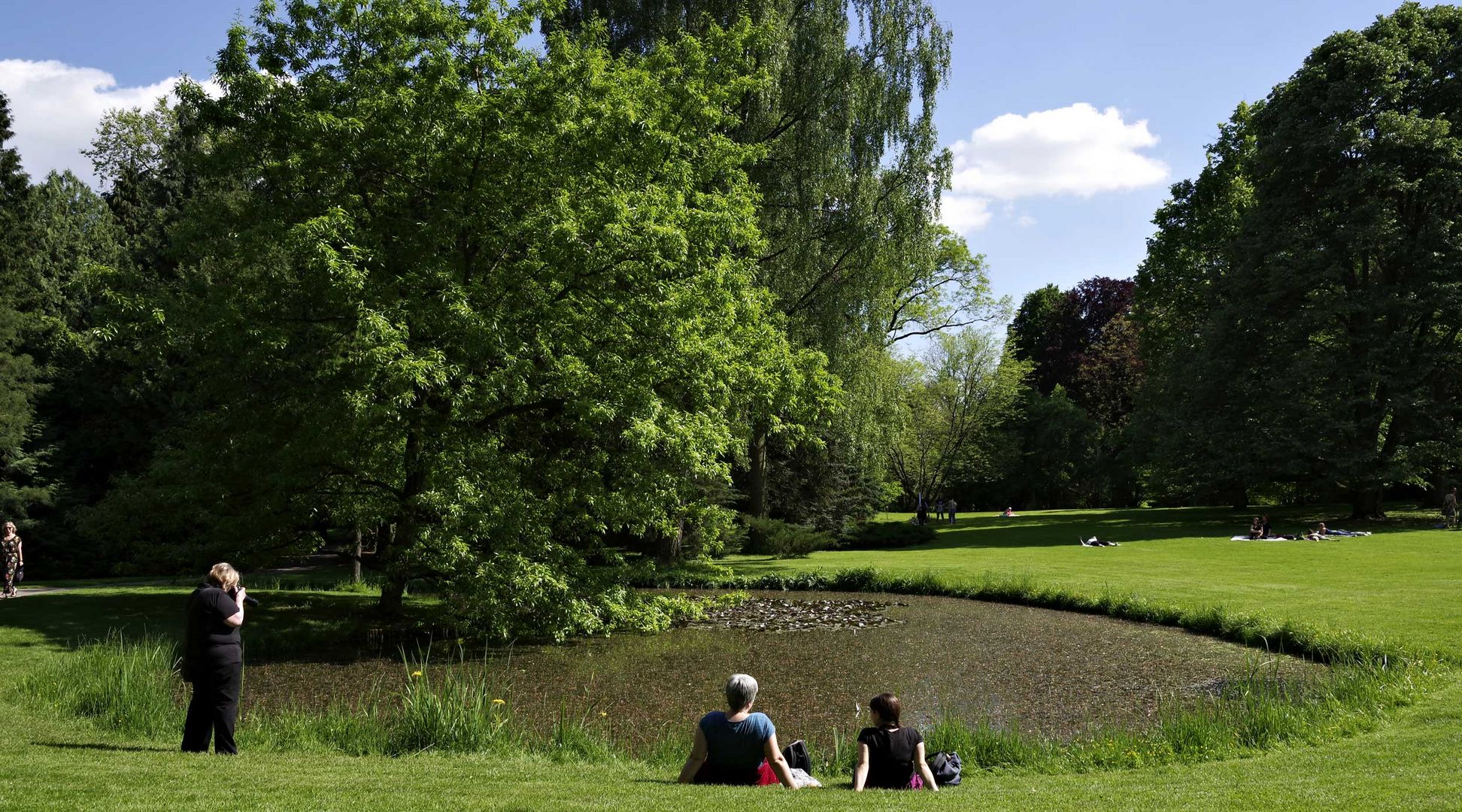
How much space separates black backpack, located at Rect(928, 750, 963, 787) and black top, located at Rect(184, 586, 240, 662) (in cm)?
599

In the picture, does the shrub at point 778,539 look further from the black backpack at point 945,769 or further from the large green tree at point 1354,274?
the black backpack at point 945,769

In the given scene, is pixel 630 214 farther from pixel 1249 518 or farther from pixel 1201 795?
pixel 1249 518

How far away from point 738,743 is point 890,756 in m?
1.19

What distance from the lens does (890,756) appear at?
7348 mm

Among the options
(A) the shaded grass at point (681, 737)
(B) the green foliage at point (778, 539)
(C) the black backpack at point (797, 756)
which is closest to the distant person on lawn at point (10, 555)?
(A) the shaded grass at point (681, 737)

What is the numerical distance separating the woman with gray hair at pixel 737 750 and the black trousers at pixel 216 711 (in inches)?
161

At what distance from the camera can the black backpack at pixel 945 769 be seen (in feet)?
25.2

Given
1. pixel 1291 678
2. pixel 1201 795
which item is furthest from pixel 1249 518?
pixel 1201 795

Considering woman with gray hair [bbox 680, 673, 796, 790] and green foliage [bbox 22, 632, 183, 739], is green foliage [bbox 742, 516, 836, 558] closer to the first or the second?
green foliage [bbox 22, 632, 183, 739]

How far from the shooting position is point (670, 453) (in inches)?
676

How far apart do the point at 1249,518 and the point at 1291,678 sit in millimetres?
29580

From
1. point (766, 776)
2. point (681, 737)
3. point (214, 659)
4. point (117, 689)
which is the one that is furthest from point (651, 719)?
point (117, 689)

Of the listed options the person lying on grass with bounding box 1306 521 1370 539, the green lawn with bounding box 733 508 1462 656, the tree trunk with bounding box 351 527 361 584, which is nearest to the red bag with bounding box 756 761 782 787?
the green lawn with bounding box 733 508 1462 656

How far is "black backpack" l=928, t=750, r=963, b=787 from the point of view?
7695 millimetres
